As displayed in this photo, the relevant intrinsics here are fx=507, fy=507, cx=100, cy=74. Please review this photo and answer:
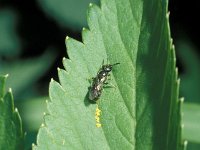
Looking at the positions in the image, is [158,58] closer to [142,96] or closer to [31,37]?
[142,96]

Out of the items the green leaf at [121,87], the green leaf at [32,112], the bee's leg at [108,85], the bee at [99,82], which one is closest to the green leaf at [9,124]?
the green leaf at [121,87]

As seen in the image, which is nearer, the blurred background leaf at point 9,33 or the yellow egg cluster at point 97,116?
the yellow egg cluster at point 97,116

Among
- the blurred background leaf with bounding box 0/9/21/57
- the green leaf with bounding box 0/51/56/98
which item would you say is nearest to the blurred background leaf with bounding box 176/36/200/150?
the green leaf with bounding box 0/51/56/98

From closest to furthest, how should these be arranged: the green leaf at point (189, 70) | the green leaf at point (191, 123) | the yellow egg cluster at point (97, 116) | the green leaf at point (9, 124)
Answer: the green leaf at point (9, 124) → the yellow egg cluster at point (97, 116) → the green leaf at point (191, 123) → the green leaf at point (189, 70)

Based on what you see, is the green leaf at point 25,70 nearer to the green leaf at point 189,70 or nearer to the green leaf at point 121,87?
the green leaf at point 189,70

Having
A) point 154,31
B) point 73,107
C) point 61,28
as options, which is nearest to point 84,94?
point 73,107

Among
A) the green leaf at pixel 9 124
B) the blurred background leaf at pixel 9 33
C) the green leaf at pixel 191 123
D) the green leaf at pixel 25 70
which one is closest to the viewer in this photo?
the green leaf at pixel 9 124

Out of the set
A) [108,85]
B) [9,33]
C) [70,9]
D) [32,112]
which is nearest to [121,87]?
[108,85]
